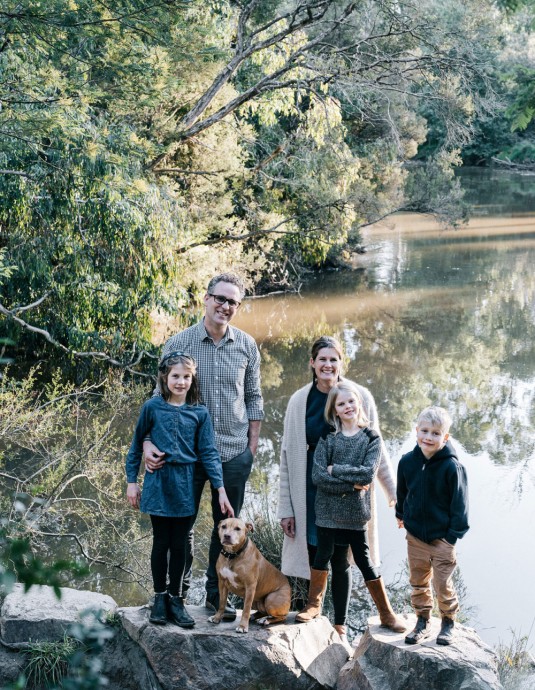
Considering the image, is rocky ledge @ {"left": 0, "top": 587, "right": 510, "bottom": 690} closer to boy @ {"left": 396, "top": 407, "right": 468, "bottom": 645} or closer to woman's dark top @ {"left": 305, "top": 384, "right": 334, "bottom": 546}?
→ boy @ {"left": 396, "top": 407, "right": 468, "bottom": 645}

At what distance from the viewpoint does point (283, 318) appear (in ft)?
51.6

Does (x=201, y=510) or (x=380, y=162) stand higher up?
(x=380, y=162)

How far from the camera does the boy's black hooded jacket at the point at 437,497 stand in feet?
11.9

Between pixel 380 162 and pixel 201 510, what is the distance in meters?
13.8

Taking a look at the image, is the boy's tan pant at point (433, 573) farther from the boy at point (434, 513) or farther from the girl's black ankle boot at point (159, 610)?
the girl's black ankle boot at point (159, 610)

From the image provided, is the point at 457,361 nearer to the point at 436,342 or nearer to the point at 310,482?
the point at 436,342

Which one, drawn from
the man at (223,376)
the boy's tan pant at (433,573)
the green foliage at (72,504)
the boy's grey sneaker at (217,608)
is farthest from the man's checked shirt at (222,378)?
the green foliage at (72,504)

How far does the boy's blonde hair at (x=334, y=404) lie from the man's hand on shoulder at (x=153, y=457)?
791 millimetres

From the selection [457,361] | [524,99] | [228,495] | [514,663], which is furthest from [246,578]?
[457,361]

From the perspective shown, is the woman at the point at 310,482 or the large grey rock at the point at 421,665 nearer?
the large grey rock at the point at 421,665

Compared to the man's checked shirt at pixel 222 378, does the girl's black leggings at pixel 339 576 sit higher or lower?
lower

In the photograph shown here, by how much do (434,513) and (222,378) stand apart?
1.14 m

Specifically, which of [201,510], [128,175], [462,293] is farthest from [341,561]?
[462,293]

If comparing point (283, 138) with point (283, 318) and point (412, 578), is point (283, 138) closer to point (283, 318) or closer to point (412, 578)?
point (283, 318)
